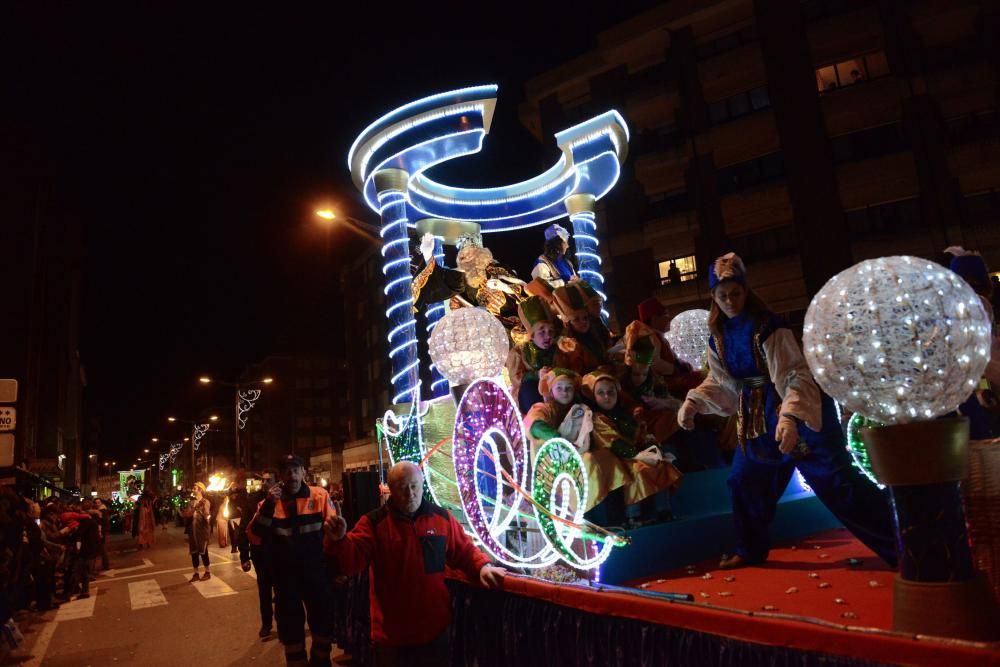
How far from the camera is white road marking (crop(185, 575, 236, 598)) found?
11.6m

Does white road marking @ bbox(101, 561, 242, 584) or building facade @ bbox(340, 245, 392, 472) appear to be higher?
building facade @ bbox(340, 245, 392, 472)

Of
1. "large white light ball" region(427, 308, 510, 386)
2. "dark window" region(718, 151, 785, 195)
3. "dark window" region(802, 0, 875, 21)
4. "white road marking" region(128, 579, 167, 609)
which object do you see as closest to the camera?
"large white light ball" region(427, 308, 510, 386)

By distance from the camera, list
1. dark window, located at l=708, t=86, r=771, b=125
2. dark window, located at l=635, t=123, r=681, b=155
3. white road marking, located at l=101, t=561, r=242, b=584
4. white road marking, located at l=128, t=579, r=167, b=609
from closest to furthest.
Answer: white road marking, located at l=128, t=579, r=167, b=609, white road marking, located at l=101, t=561, r=242, b=584, dark window, located at l=708, t=86, r=771, b=125, dark window, located at l=635, t=123, r=681, b=155

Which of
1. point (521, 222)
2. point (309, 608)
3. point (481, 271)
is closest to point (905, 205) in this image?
point (521, 222)

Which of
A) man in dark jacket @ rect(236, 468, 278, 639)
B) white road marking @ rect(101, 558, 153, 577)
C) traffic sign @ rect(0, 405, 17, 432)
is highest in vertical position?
traffic sign @ rect(0, 405, 17, 432)

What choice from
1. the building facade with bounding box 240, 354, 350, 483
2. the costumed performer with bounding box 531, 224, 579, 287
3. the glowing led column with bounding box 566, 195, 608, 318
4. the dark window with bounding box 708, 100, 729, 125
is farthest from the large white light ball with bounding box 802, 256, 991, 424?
the building facade with bounding box 240, 354, 350, 483

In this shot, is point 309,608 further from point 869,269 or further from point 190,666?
point 869,269

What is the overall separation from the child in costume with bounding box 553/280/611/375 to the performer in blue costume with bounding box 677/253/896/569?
1.36 meters

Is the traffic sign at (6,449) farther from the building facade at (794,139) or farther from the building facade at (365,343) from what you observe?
the building facade at (365,343)

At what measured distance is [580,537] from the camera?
3959 mm

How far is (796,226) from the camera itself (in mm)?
25188

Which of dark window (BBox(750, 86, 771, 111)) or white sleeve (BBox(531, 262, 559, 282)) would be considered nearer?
white sleeve (BBox(531, 262, 559, 282))

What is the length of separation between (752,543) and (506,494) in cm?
208

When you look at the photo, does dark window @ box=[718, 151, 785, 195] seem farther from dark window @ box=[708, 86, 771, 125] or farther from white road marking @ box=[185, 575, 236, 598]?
white road marking @ box=[185, 575, 236, 598]
